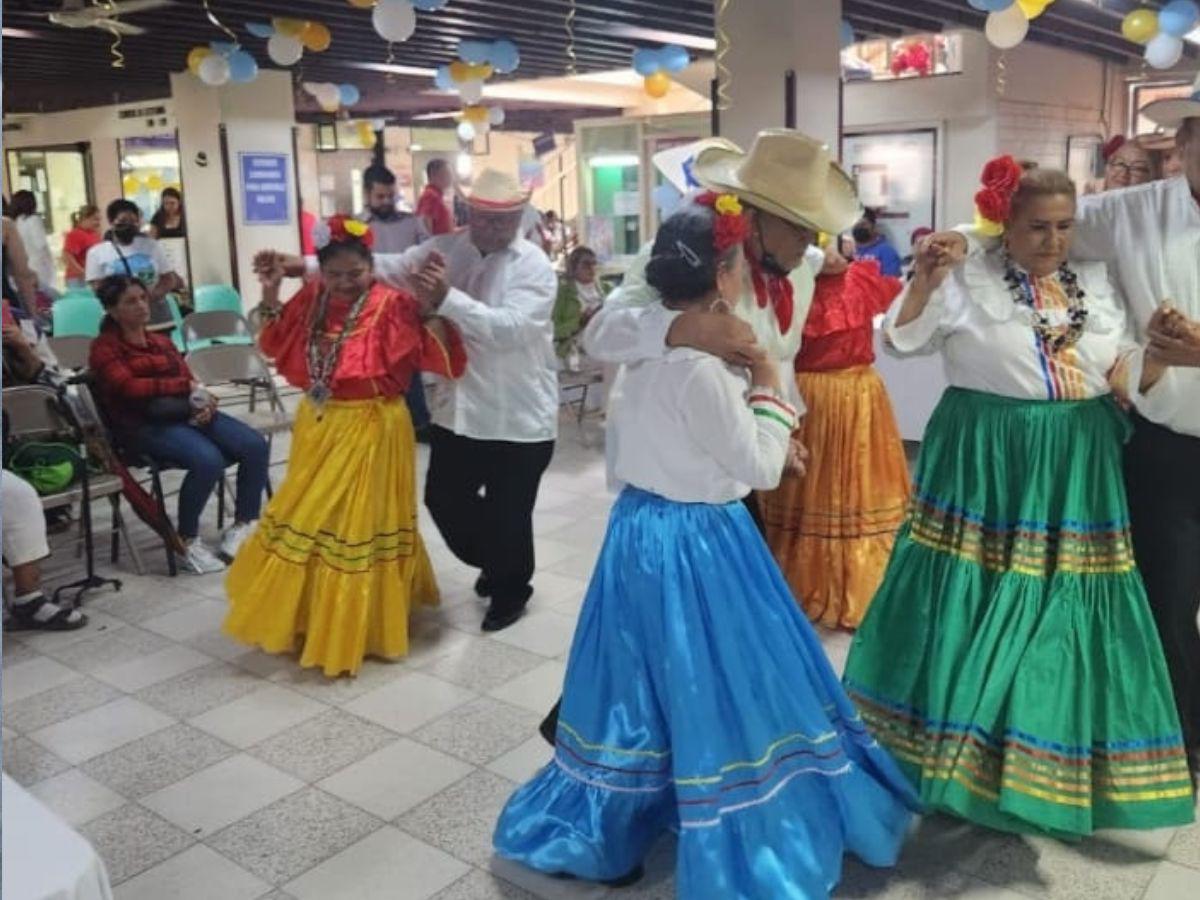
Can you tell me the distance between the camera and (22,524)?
4.13 metres

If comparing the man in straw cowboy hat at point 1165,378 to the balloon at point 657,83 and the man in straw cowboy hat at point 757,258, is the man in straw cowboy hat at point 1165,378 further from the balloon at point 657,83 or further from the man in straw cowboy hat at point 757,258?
the balloon at point 657,83

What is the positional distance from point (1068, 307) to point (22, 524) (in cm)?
352

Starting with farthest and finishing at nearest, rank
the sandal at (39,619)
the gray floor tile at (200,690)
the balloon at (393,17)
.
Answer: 1. the balloon at (393,17)
2. the sandal at (39,619)
3. the gray floor tile at (200,690)

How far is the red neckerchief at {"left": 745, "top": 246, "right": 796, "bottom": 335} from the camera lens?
2621mm

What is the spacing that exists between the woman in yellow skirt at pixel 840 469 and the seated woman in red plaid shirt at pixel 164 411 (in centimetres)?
243

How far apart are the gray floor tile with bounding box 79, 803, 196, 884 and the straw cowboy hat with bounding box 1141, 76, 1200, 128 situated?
283cm

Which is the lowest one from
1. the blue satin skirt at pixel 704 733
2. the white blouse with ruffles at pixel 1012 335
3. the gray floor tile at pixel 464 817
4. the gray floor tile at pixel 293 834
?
the gray floor tile at pixel 293 834

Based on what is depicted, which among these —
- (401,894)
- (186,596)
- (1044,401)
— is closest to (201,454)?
(186,596)

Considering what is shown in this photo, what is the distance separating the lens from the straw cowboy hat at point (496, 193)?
12.3 feet

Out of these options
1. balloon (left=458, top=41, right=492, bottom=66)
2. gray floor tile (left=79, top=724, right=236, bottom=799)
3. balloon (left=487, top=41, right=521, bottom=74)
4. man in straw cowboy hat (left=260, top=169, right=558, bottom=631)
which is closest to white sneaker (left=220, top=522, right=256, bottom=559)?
man in straw cowboy hat (left=260, top=169, right=558, bottom=631)

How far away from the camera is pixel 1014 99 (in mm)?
11164

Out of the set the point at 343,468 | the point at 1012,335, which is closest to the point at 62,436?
the point at 343,468

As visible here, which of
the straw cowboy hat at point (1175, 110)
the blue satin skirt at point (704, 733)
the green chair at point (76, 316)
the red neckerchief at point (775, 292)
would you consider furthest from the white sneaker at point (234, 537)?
the straw cowboy hat at point (1175, 110)

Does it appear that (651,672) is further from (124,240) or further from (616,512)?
(124,240)
